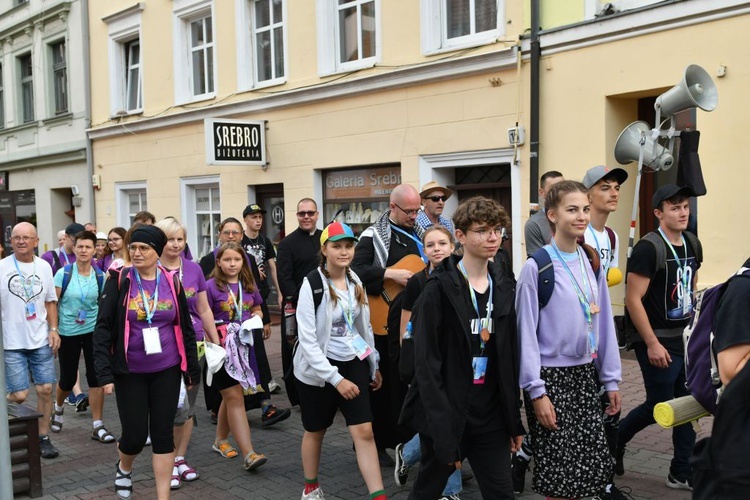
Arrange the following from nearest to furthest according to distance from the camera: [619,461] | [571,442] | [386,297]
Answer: [571,442], [619,461], [386,297]

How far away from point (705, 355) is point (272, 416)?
16.2 ft

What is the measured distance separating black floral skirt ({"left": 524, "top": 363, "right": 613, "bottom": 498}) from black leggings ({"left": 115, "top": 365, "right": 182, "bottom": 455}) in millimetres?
2305

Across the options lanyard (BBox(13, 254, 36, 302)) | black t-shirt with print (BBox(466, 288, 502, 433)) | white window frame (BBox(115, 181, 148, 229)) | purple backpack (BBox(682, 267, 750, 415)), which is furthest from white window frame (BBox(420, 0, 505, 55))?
white window frame (BBox(115, 181, 148, 229))

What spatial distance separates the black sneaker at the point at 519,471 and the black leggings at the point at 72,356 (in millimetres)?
3948

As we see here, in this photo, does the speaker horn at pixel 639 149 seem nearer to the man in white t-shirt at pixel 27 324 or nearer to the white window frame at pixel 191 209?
the man in white t-shirt at pixel 27 324

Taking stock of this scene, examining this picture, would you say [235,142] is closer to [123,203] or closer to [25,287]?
[123,203]

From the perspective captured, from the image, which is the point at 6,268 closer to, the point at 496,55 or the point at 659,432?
the point at 659,432

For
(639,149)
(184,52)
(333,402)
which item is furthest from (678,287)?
(184,52)

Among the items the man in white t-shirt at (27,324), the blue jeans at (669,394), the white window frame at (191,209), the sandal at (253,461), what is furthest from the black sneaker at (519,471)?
the white window frame at (191,209)

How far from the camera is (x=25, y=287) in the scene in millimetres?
6500

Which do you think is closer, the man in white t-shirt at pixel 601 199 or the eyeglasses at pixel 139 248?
the eyeglasses at pixel 139 248

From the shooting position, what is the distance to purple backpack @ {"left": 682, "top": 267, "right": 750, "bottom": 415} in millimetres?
2746

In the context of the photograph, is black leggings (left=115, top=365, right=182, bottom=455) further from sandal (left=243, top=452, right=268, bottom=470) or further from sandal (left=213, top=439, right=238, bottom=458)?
sandal (left=213, top=439, right=238, bottom=458)

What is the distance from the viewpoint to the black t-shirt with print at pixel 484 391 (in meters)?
3.86
